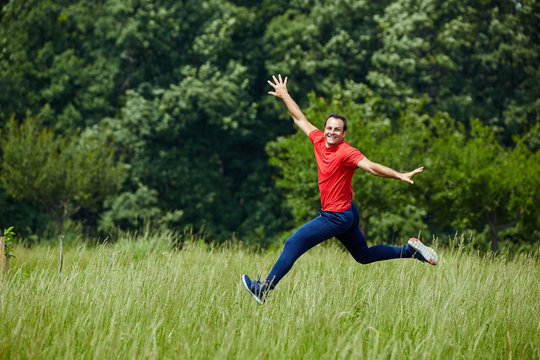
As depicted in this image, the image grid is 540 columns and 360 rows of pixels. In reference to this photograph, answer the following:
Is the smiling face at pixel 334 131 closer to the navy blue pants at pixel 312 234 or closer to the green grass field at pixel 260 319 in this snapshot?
the navy blue pants at pixel 312 234

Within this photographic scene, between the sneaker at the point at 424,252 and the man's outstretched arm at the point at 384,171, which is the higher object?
the man's outstretched arm at the point at 384,171

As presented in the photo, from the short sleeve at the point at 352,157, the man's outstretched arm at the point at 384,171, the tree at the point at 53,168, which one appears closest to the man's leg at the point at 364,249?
the short sleeve at the point at 352,157

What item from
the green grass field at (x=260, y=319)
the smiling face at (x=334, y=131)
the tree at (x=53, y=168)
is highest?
the smiling face at (x=334, y=131)

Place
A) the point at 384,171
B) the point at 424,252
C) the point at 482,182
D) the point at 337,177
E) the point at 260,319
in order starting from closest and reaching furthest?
the point at 260,319 → the point at 384,171 → the point at 337,177 → the point at 424,252 → the point at 482,182

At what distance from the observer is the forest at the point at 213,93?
2114 cm

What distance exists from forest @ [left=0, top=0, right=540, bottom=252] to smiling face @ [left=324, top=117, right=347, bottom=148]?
15.4 metres

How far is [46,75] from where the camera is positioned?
76.9ft

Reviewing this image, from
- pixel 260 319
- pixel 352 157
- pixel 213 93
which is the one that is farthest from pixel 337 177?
pixel 213 93

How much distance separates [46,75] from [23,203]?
5710 millimetres

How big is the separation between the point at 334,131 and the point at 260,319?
1699 mm

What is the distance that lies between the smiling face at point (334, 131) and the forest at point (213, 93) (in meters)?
15.4

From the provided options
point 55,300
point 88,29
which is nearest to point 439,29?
point 88,29

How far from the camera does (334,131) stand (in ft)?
14.6

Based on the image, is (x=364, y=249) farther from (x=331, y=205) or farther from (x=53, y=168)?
(x=53, y=168)
